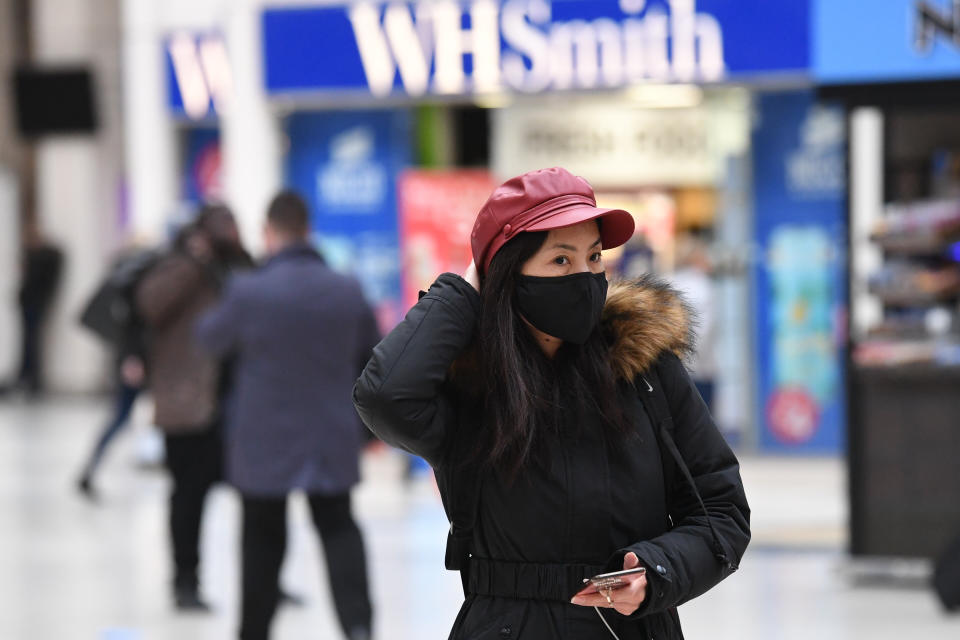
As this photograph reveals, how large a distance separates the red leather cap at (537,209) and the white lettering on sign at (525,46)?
8422 millimetres

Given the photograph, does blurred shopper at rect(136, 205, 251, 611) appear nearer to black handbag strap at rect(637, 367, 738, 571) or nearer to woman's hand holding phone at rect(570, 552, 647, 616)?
black handbag strap at rect(637, 367, 738, 571)

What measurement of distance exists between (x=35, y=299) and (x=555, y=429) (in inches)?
627

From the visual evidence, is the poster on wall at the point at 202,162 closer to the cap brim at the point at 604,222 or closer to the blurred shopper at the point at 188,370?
the blurred shopper at the point at 188,370

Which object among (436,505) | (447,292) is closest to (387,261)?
(436,505)

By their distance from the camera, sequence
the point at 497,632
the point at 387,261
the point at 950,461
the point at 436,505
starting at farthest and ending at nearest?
the point at 387,261
the point at 436,505
the point at 950,461
the point at 497,632

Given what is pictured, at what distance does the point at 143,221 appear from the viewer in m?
13.1

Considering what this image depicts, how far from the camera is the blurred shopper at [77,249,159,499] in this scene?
25.7 ft

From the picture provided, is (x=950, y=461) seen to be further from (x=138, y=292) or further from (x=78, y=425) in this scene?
(x=78, y=425)

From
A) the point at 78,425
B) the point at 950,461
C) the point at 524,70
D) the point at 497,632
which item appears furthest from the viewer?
the point at 78,425

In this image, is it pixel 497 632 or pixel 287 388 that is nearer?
pixel 497 632

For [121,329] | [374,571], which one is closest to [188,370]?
[374,571]

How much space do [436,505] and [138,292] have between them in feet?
10.9

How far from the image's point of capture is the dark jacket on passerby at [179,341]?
286 inches

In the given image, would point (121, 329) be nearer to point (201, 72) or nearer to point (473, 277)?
point (201, 72)
